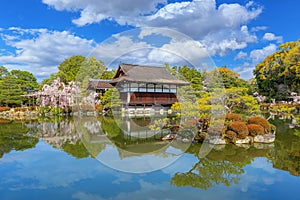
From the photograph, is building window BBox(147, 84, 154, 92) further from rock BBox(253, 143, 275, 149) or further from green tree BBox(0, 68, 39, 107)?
rock BBox(253, 143, 275, 149)

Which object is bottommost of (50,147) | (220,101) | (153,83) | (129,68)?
(50,147)

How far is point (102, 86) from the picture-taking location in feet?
88.2

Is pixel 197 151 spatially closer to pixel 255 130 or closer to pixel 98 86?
pixel 255 130

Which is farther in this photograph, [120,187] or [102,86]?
[102,86]

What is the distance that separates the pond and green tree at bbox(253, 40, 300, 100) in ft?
54.4

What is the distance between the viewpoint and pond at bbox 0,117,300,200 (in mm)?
4270

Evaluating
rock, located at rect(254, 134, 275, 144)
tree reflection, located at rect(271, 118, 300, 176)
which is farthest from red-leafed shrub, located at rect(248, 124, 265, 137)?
tree reflection, located at rect(271, 118, 300, 176)

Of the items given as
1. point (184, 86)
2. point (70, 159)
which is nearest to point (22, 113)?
point (184, 86)

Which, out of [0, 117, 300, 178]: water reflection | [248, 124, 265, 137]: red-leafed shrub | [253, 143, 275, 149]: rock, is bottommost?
[0, 117, 300, 178]: water reflection

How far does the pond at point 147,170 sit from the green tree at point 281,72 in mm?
16575

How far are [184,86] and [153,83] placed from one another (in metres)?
3.33

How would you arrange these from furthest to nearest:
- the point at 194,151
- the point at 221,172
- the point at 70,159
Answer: the point at 194,151
the point at 70,159
the point at 221,172

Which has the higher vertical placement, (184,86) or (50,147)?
(184,86)

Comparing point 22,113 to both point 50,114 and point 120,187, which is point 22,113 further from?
point 120,187
